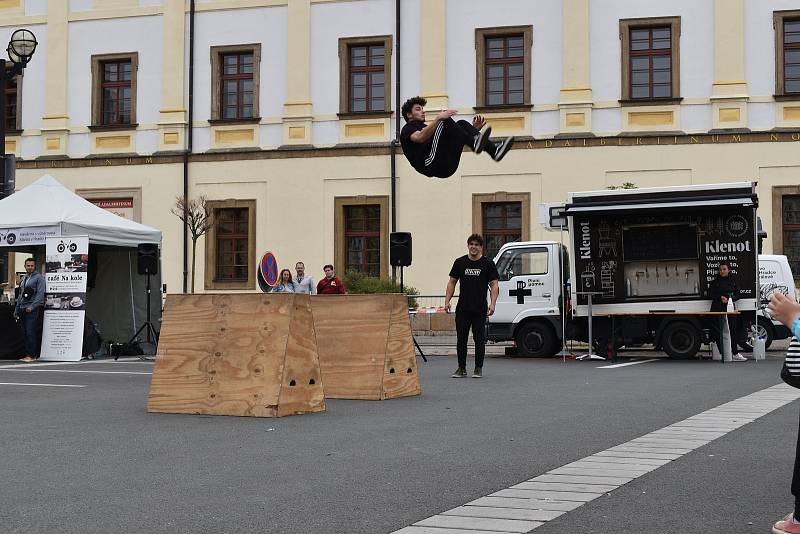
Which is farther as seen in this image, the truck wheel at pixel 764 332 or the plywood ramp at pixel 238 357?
the truck wheel at pixel 764 332

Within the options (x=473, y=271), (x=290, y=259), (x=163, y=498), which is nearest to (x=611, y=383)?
(x=473, y=271)

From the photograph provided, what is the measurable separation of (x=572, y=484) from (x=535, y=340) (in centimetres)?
1563

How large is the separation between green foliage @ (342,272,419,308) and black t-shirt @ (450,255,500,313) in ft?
43.8

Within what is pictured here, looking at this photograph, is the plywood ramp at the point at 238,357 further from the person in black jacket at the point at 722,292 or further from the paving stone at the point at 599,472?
the person in black jacket at the point at 722,292

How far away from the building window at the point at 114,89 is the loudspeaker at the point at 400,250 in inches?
587

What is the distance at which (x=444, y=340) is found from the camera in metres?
28.0

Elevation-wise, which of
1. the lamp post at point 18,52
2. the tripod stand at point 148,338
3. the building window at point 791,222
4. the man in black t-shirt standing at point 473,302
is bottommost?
the tripod stand at point 148,338

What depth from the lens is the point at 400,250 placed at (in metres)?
21.8

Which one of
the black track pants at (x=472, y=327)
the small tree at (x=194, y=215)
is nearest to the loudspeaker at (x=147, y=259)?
the black track pants at (x=472, y=327)

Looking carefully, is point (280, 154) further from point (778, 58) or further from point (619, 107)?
point (778, 58)

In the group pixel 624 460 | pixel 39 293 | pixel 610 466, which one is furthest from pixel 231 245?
pixel 610 466

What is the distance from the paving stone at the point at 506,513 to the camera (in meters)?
5.34

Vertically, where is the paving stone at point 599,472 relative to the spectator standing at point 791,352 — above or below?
below

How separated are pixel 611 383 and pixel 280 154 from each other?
65.0ft
